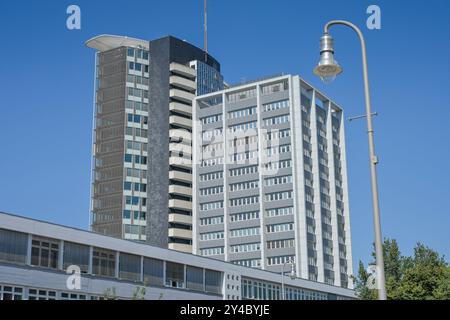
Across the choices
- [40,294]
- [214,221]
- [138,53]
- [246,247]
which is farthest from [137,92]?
[40,294]

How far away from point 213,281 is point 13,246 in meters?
27.0

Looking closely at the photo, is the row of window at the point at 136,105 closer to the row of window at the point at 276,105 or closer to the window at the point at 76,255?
the row of window at the point at 276,105

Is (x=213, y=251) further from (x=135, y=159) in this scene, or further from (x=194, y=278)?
(x=194, y=278)

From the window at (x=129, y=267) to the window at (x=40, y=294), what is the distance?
26.7 ft

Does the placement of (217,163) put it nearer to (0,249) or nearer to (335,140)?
(335,140)

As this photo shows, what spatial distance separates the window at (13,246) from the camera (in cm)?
4844

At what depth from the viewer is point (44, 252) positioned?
51938 millimetres

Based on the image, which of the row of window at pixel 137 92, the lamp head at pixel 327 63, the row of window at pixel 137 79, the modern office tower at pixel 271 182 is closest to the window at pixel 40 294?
the lamp head at pixel 327 63

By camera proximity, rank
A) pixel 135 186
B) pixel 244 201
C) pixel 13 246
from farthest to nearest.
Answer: pixel 135 186, pixel 244 201, pixel 13 246

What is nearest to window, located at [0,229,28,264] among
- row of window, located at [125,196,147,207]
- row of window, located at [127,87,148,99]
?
row of window, located at [125,196,147,207]

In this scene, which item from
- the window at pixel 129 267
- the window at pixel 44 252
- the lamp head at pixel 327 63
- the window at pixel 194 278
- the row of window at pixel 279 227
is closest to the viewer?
the lamp head at pixel 327 63

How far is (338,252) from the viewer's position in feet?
425
